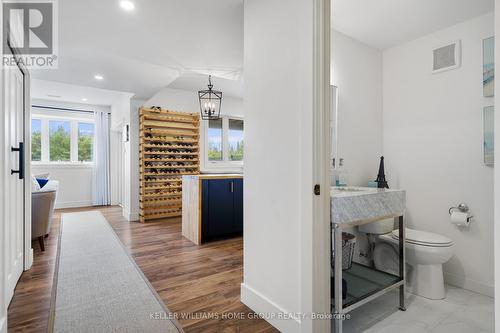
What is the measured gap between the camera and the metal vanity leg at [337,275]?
4.96 ft

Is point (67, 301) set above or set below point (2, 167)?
below

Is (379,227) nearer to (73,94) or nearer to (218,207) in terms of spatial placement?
(218,207)

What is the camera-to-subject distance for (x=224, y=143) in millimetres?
5758

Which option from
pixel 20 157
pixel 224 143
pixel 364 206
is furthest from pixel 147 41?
pixel 224 143

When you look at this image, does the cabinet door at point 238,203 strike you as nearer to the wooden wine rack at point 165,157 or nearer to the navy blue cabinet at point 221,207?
the navy blue cabinet at point 221,207

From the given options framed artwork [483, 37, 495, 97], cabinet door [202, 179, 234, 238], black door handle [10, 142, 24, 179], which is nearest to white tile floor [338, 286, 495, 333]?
framed artwork [483, 37, 495, 97]

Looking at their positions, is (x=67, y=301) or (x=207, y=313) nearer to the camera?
(x=207, y=313)

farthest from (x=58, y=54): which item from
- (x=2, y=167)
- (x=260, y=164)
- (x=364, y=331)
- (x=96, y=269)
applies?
(x=364, y=331)

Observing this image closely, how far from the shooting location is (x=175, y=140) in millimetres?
5148

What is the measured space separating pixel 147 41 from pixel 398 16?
2.28m

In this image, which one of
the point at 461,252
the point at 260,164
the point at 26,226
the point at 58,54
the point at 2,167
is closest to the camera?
the point at 2,167

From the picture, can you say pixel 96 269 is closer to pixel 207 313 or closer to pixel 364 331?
pixel 207 313

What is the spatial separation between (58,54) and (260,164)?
2.72 meters

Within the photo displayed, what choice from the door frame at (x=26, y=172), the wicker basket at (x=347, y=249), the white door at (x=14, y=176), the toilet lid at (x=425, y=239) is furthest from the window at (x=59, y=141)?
the toilet lid at (x=425, y=239)
